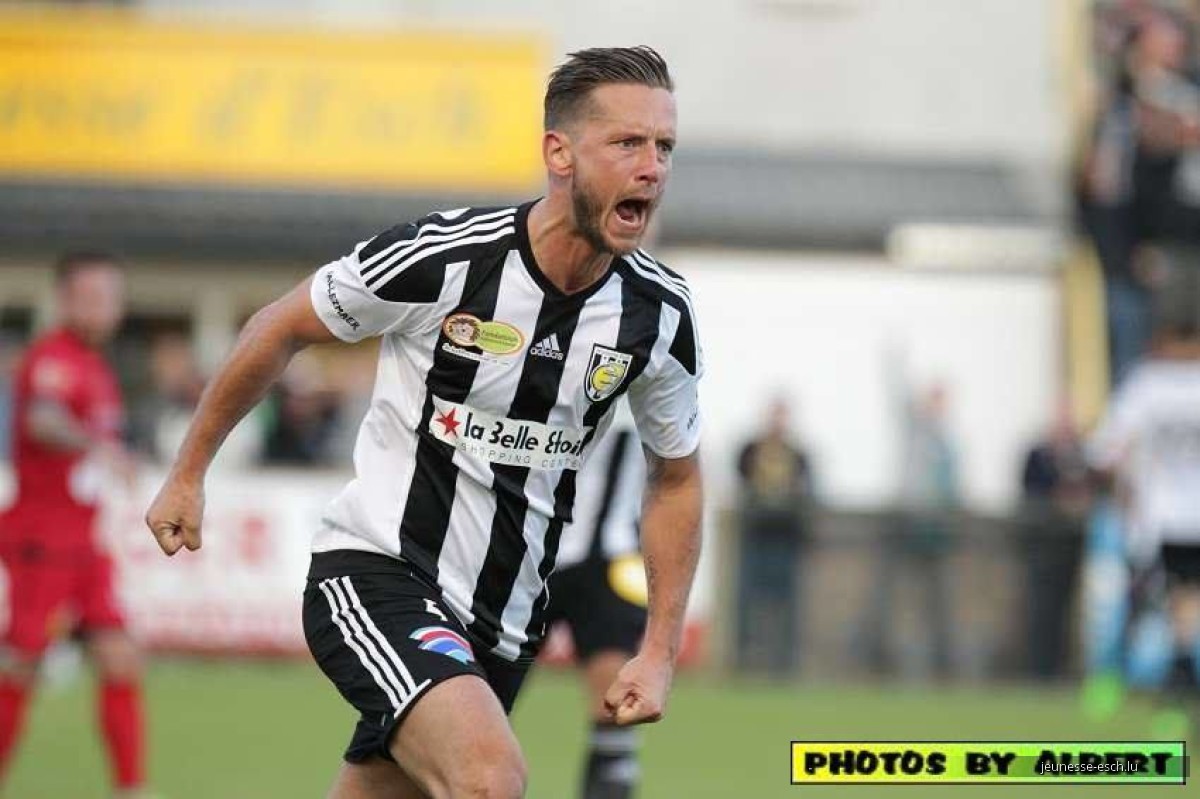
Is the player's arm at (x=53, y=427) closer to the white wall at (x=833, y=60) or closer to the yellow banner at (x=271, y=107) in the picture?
the yellow banner at (x=271, y=107)

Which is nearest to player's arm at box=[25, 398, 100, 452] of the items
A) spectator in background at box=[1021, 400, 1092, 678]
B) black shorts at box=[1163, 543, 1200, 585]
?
black shorts at box=[1163, 543, 1200, 585]

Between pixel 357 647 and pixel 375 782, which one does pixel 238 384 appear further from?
pixel 375 782

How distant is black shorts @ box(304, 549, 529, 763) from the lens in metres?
5.54

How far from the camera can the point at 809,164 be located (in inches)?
993

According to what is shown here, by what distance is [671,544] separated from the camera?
6.02m

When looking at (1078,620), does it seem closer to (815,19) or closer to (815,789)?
(815,789)

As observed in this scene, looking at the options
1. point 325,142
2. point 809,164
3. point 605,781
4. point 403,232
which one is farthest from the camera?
point 809,164

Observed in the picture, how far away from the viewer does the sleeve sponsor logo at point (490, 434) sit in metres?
5.82

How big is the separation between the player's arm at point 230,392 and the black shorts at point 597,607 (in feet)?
8.09

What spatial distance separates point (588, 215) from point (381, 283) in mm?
528

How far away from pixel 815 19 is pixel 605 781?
18759 millimetres

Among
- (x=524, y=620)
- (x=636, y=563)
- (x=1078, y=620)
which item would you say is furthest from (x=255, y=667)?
(x=524, y=620)

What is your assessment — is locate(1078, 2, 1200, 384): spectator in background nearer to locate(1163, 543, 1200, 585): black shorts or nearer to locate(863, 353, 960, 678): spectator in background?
locate(863, 353, 960, 678): spectator in background

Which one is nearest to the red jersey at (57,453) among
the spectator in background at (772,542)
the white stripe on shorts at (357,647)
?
the white stripe on shorts at (357,647)
